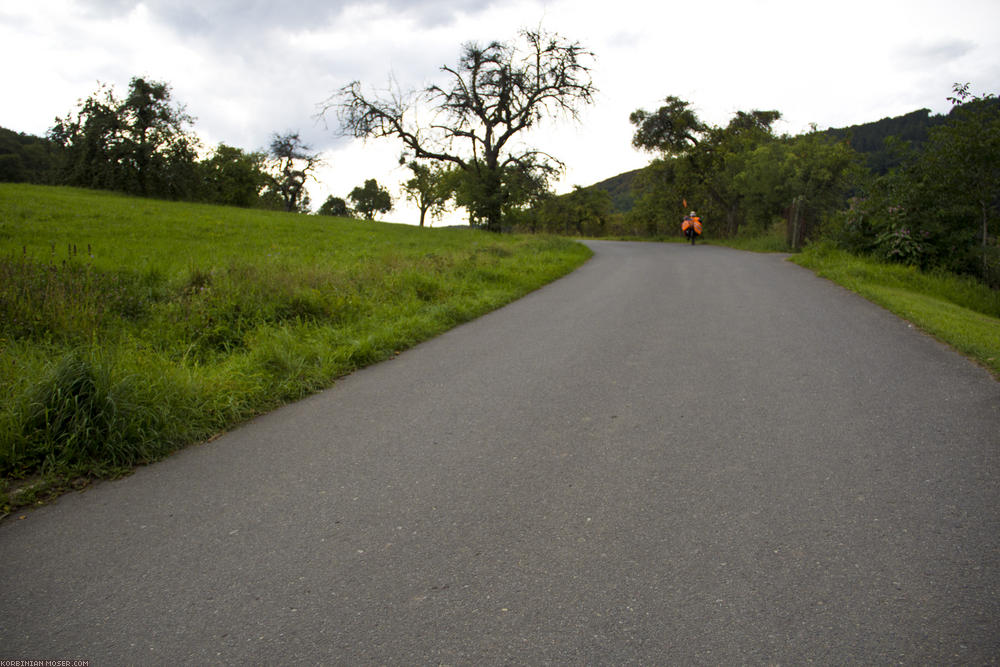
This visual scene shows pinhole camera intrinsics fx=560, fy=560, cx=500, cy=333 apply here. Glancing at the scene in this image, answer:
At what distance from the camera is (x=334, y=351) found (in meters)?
6.36

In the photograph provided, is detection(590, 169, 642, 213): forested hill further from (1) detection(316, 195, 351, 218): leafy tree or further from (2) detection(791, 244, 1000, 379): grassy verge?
(1) detection(316, 195, 351, 218): leafy tree

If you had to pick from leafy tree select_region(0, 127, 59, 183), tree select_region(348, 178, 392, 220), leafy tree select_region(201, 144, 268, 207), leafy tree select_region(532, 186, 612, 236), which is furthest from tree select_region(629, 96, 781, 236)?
tree select_region(348, 178, 392, 220)

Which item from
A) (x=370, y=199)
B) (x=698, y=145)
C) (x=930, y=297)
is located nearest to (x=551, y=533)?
(x=930, y=297)

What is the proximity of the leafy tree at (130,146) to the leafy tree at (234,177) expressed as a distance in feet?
41.0

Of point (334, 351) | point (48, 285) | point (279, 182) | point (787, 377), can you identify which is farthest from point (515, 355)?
point (279, 182)

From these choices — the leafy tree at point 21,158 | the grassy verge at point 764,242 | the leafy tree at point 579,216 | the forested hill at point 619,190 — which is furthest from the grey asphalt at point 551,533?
the leafy tree at point 579,216

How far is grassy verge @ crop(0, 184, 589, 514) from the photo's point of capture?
3857 millimetres

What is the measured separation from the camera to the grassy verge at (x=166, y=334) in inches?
152

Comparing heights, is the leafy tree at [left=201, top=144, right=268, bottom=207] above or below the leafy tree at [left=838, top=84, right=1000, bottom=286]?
above

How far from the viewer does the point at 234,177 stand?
166ft

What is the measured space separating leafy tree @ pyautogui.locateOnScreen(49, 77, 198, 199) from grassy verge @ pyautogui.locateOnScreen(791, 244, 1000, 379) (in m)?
33.4

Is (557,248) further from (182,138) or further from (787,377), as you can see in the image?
(182,138)

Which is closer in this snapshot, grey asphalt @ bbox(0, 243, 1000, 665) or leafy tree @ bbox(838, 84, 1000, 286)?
grey asphalt @ bbox(0, 243, 1000, 665)

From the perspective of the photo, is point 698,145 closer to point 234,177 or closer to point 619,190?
point 234,177
